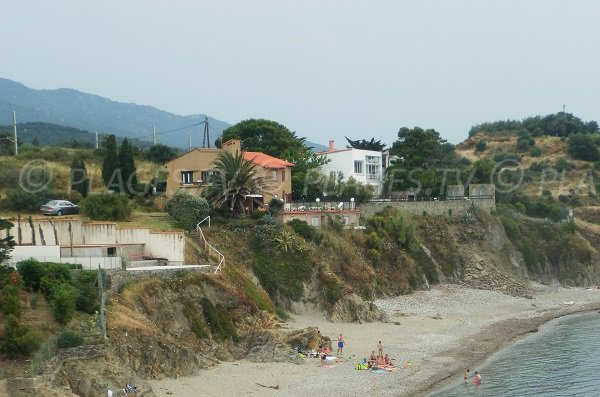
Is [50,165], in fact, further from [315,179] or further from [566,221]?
[566,221]

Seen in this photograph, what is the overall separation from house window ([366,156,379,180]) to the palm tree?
25.7m

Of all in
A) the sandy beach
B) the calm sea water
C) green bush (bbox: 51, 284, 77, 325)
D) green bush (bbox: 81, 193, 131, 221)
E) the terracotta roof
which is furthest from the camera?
the terracotta roof

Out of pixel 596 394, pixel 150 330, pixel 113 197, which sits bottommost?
pixel 596 394

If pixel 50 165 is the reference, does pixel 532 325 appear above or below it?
below

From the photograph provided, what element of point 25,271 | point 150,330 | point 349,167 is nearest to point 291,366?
point 150,330

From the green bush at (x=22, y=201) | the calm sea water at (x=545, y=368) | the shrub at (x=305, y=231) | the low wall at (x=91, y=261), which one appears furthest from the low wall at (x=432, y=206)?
the low wall at (x=91, y=261)

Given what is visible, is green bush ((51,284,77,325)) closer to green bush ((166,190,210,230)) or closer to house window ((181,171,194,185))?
green bush ((166,190,210,230))

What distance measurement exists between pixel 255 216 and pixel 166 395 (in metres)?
25.5

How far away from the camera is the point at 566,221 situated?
86.9m

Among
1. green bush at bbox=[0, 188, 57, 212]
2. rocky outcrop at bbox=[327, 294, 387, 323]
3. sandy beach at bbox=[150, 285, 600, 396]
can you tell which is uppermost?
→ green bush at bbox=[0, 188, 57, 212]

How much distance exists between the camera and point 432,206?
245 ft

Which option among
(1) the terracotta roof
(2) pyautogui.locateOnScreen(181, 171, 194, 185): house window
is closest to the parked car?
(2) pyautogui.locateOnScreen(181, 171, 194, 185): house window

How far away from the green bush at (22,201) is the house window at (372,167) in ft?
117

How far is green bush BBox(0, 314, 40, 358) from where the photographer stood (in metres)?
31.2
